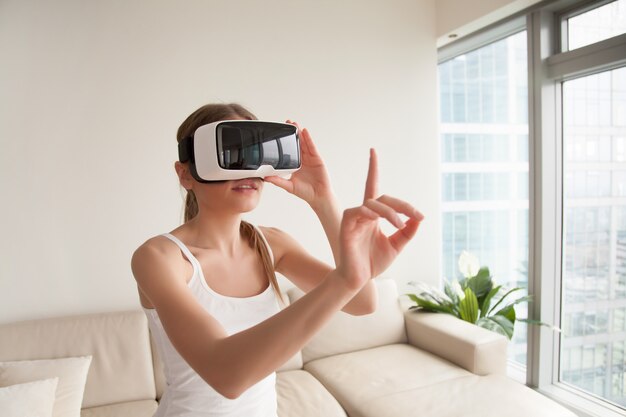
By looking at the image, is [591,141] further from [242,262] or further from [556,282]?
[242,262]

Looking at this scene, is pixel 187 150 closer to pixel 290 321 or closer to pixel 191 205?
pixel 191 205

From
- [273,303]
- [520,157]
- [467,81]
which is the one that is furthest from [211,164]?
[467,81]

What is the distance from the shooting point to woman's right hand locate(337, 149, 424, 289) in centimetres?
77

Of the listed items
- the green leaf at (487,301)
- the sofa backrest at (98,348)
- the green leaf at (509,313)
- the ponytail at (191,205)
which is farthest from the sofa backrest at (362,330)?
the ponytail at (191,205)

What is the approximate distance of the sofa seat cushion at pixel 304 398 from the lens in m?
2.18

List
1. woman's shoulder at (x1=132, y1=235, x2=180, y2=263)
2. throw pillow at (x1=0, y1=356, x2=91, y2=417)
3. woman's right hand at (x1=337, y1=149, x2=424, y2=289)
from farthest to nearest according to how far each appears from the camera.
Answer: throw pillow at (x1=0, y1=356, x2=91, y2=417)
woman's shoulder at (x1=132, y1=235, x2=180, y2=263)
woman's right hand at (x1=337, y1=149, x2=424, y2=289)

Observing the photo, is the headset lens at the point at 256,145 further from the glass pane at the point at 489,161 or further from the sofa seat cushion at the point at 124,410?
the glass pane at the point at 489,161

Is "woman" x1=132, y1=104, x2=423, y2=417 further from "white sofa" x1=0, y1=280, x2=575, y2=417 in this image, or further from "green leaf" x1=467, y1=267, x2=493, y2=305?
"green leaf" x1=467, y1=267, x2=493, y2=305

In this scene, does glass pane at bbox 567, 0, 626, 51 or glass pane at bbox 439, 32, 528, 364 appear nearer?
glass pane at bbox 567, 0, 626, 51

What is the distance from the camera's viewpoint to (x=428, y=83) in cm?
339

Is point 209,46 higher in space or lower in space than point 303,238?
higher

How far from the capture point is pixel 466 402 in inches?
85.1

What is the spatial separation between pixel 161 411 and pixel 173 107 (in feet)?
6.43

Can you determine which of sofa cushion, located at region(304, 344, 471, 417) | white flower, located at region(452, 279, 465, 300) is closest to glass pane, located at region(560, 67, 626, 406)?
white flower, located at region(452, 279, 465, 300)
